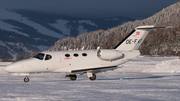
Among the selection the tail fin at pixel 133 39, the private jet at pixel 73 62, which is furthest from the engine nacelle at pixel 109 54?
the tail fin at pixel 133 39

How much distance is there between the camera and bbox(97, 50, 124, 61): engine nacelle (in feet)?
81.8

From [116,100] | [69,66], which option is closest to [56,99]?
[116,100]

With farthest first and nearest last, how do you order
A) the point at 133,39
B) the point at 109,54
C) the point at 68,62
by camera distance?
the point at 133,39 → the point at 109,54 → the point at 68,62

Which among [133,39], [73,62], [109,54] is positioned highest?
[133,39]

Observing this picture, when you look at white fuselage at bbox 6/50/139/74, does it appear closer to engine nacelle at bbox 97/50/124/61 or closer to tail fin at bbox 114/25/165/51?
engine nacelle at bbox 97/50/124/61

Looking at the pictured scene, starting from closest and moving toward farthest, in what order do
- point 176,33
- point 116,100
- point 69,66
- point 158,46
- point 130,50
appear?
1. point 116,100
2. point 69,66
3. point 130,50
4. point 158,46
5. point 176,33

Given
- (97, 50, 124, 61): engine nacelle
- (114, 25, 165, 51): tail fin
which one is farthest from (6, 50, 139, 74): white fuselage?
(114, 25, 165, 51): tail fin

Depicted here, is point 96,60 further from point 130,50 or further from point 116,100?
point 116,100

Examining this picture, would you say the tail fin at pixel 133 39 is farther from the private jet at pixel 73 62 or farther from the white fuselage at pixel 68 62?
the white fuselage at pixel 68 62

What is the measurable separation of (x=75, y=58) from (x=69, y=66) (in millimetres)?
842

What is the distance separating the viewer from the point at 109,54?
25047 mm

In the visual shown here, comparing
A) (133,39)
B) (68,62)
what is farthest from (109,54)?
(68,62)

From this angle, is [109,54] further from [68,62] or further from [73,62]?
[68,62]

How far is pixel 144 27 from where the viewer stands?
2623 cm
